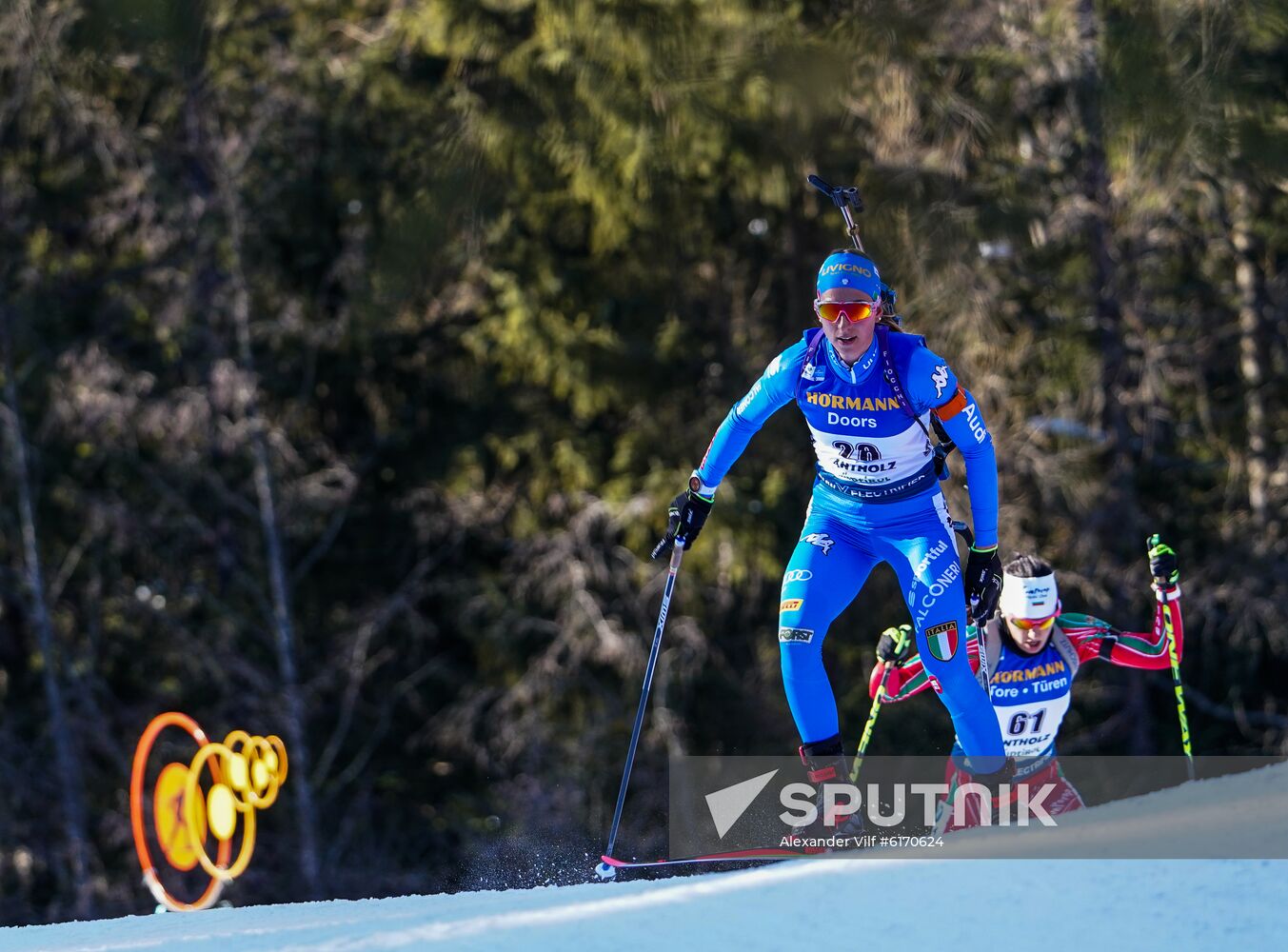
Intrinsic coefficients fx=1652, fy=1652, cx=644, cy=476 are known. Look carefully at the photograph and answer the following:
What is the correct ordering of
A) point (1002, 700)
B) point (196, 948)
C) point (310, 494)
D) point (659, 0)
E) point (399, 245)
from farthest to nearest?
point (310, 494)
point (399, 245)
point (659, 0)
point (1002, 700)
point (196, 948)

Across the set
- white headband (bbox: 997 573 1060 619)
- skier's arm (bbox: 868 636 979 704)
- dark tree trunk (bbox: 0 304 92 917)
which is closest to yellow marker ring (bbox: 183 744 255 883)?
skier's arm (bbox: 868 636 979 704)

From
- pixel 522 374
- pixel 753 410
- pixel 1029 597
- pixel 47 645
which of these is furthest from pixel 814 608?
pixel 47 645

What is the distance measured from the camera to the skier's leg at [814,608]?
229 inches

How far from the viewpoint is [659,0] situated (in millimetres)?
14195

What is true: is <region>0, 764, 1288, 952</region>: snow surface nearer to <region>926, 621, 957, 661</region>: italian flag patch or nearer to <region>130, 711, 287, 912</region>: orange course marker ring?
<region>926, 621, 957, 661</region>: italian flag patch

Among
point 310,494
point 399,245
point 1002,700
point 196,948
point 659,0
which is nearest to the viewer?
point 196,948

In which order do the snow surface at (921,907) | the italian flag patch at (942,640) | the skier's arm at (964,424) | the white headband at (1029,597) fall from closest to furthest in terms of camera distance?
the snow surface at (921,907) < the skier's arm at (964,424) < the italian flag patch at (942,640) < the white headband at (1029,597)

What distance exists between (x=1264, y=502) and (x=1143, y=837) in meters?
11.2

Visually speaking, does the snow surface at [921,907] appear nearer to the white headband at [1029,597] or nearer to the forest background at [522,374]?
the white headband at [1029,597]

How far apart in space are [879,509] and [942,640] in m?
0.50

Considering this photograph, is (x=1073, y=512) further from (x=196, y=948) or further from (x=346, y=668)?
(x=196, y=948)

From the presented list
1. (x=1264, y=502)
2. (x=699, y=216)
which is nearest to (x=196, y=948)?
(x=699, y=216)

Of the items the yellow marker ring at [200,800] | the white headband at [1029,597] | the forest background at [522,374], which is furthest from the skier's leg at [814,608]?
the forest background at [522,374]

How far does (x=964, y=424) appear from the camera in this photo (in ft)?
18.6
